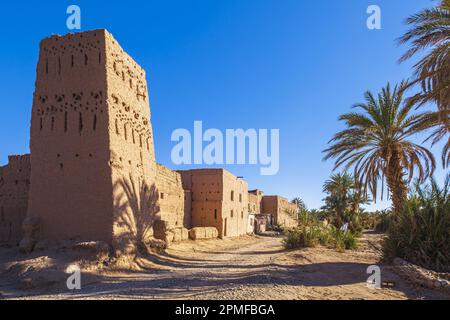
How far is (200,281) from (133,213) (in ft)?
14.9

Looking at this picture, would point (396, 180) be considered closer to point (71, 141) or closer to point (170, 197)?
point (170, 197)

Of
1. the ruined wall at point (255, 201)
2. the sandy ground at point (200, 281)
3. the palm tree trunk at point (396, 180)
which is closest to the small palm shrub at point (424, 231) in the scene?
the sandy ground at point (200, 281)

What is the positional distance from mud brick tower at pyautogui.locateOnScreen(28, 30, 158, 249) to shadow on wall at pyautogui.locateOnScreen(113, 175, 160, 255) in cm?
4

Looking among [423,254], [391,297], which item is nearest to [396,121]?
[423,254]

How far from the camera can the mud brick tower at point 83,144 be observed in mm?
10320

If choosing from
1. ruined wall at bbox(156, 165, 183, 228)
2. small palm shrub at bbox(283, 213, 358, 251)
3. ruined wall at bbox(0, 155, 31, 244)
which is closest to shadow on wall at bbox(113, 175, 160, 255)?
ruined wall at bbox(156, 165, 183, 228)

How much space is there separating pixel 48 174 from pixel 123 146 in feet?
8.56

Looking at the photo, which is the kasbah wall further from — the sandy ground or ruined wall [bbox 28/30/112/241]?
the sandy ground

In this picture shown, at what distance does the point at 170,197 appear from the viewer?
1878 centimetres

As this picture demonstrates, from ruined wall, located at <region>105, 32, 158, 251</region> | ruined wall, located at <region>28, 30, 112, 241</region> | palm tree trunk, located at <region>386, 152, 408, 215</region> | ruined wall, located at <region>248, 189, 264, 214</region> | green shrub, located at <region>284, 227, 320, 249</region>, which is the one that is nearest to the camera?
ruined wall, located at <region>28, 30, 112, 241</region>

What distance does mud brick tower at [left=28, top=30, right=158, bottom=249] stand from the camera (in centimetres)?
1032

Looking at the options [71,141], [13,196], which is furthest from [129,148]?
[13,196]

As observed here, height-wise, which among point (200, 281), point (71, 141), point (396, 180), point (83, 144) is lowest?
point (200, 281)

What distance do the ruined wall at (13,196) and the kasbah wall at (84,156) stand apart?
40 millimetres
